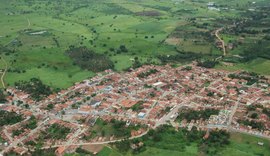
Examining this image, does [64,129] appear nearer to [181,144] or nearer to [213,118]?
[181,144]

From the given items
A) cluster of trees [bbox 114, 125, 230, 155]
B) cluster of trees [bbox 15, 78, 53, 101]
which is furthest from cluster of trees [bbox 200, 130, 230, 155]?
cluster of trees [bbox 15, 78, 53, 101]

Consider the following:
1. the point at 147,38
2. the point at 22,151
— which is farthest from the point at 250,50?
the point at 22,151

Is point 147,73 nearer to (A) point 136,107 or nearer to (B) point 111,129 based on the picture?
(A) point 136,107

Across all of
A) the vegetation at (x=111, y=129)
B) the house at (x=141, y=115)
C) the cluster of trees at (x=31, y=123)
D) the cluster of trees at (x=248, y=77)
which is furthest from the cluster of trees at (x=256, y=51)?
the cluster of trees at (x=31, y=123)

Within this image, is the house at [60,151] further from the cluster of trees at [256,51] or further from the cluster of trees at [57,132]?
the cluster of trees at [256,51]

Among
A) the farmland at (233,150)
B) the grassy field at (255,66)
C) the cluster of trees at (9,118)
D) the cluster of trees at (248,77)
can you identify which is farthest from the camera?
the grassy field at (255,66)

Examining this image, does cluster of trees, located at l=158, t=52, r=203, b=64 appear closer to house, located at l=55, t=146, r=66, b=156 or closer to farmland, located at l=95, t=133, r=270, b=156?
farmland, located at l=95, t=133, r=270, b=156

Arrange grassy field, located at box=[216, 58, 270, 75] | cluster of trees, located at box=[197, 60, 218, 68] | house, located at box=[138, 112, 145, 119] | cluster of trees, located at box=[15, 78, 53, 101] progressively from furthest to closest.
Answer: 1. cluster of trees, located at box=[197, 60, 218, 68]
2. grassy field, located at box=[216, 58, 270, 75]
3. cluster of trees, located at box=[15, 78, 53, 101]
4. house, located at box=[138, 112, 145, 119]
